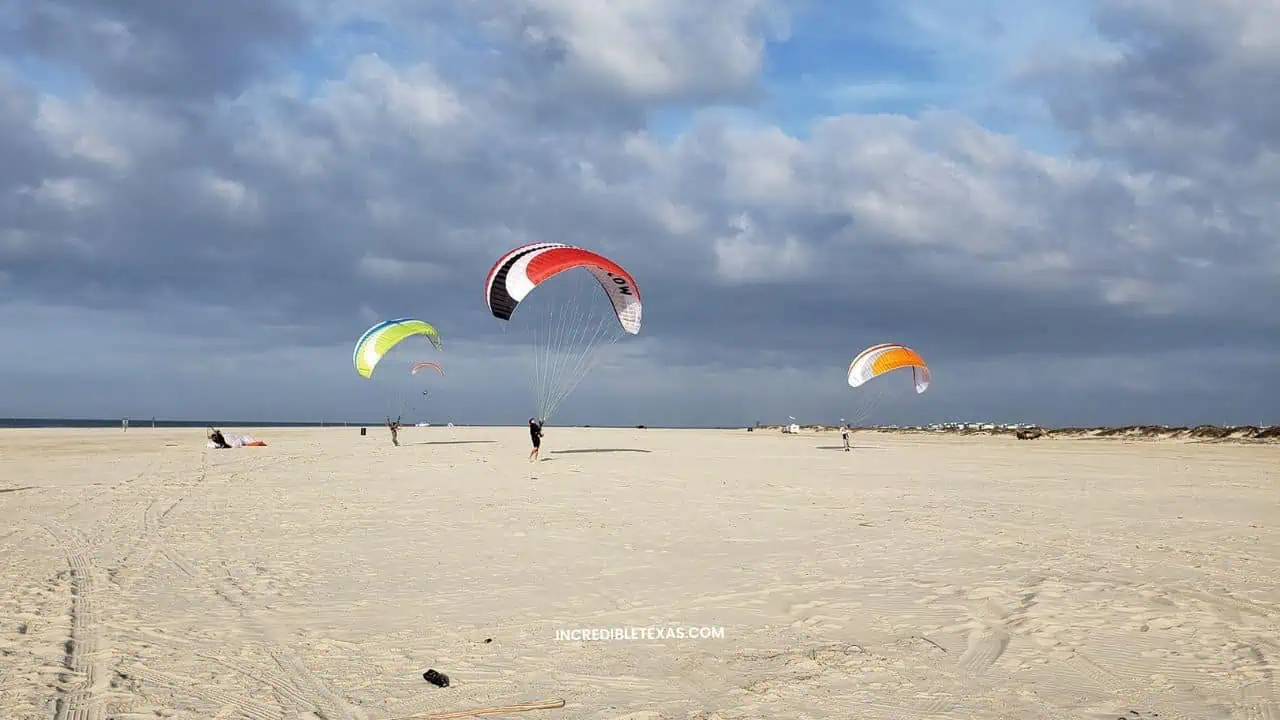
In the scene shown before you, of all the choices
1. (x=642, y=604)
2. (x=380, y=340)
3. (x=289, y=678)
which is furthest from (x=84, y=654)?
(x=380, y=340)

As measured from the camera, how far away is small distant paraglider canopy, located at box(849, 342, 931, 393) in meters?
38.4

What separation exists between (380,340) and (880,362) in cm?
2314

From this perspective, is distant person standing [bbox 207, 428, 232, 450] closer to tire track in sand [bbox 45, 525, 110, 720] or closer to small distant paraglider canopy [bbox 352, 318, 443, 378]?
small distant paraglider canopy [bbox 352, 318, 443, 378]

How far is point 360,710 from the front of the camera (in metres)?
4.84

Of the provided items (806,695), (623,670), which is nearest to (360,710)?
(623,670)

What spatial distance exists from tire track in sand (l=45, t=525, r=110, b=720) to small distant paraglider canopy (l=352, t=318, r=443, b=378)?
27.4 metres

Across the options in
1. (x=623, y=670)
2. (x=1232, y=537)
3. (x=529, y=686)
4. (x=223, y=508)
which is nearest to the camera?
(x=529, y=686)

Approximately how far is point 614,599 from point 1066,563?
17.3 feet

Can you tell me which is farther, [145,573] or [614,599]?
[145,573]

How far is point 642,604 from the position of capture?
751 cm

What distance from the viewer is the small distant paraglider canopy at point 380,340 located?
3619 cm

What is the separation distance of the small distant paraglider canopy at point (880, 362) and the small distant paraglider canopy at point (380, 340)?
66.3 ft

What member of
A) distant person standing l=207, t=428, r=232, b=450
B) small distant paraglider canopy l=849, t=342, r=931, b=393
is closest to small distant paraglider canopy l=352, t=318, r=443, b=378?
distant person standing l=207, t=428, r=232, b=450

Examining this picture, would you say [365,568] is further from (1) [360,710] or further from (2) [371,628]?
(1) [360,710]
